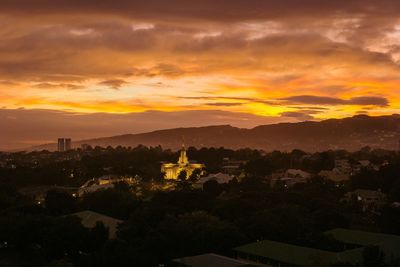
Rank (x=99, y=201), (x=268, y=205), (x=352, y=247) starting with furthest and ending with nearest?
(x=99, y=201), (x=268, y=205), (x=352, y=247)

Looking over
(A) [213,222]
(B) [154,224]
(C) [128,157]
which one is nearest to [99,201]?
(B) [154,224]

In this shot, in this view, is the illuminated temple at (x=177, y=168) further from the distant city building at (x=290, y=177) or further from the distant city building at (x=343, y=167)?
the distant city building at (x=343, y=167)

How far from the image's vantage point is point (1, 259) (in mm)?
25891

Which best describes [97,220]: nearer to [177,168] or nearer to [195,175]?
[195,175]

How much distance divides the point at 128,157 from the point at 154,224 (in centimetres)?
6593

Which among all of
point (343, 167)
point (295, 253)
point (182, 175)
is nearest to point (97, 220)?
point (295, 253)

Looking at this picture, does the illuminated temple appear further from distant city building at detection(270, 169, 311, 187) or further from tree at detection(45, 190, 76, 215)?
tree at detection(45, 190, 76, 215)

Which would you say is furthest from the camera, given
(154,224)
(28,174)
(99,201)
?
(28,174)

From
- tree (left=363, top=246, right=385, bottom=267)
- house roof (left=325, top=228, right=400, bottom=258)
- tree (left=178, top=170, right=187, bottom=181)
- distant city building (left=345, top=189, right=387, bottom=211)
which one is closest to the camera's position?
tree (left=363, top=246, right=385, bottom=267)

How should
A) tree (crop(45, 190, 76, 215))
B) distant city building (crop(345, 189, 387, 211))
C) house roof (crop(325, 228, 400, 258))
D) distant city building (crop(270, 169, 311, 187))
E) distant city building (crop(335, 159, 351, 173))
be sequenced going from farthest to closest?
1. distant city building (crop(335, 159, 351, 173))
2. distant city building (crop(270, 169, 311, 187))
3. distant city building (crop(345, 189, 387, 211))
4. tree (crop(45, 190, 76, 215))
5. house roof (crop(325, 228, 400, 258))

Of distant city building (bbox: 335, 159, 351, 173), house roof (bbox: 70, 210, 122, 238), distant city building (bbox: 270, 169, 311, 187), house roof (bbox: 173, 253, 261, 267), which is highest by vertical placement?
distant city building (bbox: 335, 159, 351, 173)

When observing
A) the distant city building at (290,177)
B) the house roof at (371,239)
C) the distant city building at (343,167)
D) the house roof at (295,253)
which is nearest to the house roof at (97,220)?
the house roof at (295,253)

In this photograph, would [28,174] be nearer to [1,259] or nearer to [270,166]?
[270,166]

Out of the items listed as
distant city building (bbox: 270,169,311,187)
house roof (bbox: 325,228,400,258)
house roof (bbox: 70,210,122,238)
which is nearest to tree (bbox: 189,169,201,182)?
distant city building (bbox: 270,169,311,187)
